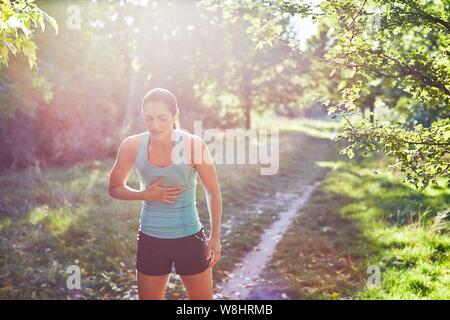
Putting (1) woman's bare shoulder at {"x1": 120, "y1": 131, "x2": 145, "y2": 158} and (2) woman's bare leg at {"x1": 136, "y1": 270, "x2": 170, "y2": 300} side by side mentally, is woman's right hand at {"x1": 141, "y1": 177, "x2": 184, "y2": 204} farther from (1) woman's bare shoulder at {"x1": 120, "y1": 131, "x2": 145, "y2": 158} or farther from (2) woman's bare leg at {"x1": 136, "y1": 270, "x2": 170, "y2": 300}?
(2) woman's bare leg at {"x1": 136, "y1": 270, "x2": 170, "y2": 300}

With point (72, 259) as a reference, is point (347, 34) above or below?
above

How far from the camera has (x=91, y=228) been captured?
8.94 meters

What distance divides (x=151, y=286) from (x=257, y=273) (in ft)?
14.2

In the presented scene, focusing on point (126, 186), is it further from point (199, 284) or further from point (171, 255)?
point (199, 284)

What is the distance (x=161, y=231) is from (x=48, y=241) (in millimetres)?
5263

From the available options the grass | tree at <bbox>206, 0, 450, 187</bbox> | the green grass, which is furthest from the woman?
the grass

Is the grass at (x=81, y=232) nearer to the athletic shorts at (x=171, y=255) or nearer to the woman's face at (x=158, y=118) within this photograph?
the athletic shorts at (x=171, y=255)

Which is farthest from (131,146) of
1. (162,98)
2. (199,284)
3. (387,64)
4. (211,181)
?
(387,64)

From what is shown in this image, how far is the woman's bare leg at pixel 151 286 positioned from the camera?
3777 millimetres

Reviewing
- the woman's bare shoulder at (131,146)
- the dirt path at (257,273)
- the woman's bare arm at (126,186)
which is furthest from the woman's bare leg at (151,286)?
the dirt path at (257,273)

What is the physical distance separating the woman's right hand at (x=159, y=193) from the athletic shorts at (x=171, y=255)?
381mm
